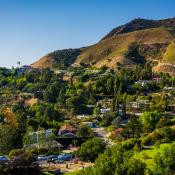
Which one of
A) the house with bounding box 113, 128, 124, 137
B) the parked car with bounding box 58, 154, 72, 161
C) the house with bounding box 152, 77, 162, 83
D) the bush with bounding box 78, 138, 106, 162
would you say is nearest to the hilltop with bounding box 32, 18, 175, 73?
the house with bounding box 152, 77, 162, 83

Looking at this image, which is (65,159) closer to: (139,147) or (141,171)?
(139,147)

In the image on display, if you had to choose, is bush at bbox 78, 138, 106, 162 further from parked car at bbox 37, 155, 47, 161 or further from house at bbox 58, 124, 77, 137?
house at bbox 58, 124, 77, 137

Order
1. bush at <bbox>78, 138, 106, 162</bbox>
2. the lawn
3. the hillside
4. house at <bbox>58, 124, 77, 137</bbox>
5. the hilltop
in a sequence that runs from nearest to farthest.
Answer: the lawn < bush at <bbox>78, 138, 106, 162</bbox> < house at <bbox>58, 124, 77, 137</bbox> < the hilltop < the hillside

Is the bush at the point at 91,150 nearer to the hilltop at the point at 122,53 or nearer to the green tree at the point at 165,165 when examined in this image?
the green tree at the point at 165,165

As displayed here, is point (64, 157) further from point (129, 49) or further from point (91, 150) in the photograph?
point (129, 49)

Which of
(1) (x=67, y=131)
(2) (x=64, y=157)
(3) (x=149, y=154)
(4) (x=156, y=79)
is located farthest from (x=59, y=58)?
(3) (x=149, y=154)

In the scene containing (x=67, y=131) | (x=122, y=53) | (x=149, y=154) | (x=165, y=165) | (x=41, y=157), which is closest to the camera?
(x=165, y=165)
